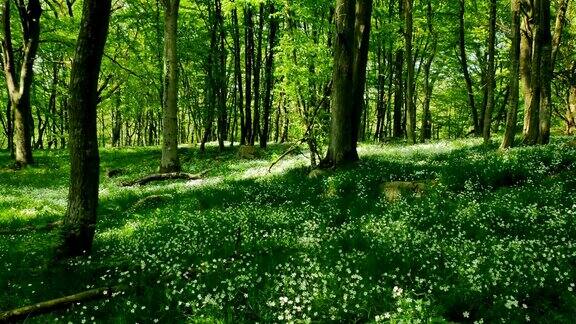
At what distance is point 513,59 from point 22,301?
1711 centimetres

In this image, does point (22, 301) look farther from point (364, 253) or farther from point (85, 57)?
point (364, 253)

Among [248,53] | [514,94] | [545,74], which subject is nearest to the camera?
[514,94]

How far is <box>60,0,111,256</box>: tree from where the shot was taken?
7.45 m

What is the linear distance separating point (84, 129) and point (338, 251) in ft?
16.8

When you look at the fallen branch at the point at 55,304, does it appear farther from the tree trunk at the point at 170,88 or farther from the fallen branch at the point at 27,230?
the tree trunk at the point at 170,88

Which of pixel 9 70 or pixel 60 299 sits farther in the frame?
pixel 9 70

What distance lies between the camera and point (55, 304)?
579 cm

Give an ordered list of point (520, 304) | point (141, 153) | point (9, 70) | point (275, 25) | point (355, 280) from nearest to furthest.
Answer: point (520, 304), point (355, 280), point (9, 70), point (275, 25), point (141, 153)

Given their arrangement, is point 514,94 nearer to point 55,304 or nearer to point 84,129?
point 84,129

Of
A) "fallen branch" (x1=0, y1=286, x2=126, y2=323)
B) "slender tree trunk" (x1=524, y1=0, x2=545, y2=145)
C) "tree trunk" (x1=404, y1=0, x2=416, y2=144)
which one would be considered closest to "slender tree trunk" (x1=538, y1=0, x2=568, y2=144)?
"slender tree trunk" (x1=524, y1=0, x2=545, y2=145)

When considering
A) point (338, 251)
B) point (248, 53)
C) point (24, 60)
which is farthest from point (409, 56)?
point (24, 60)

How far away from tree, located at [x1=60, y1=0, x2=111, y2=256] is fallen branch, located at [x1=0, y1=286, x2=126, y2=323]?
2.10 metres

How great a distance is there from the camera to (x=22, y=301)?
609 cm

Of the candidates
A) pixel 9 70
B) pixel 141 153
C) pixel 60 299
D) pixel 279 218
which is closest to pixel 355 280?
pixel 279 218
